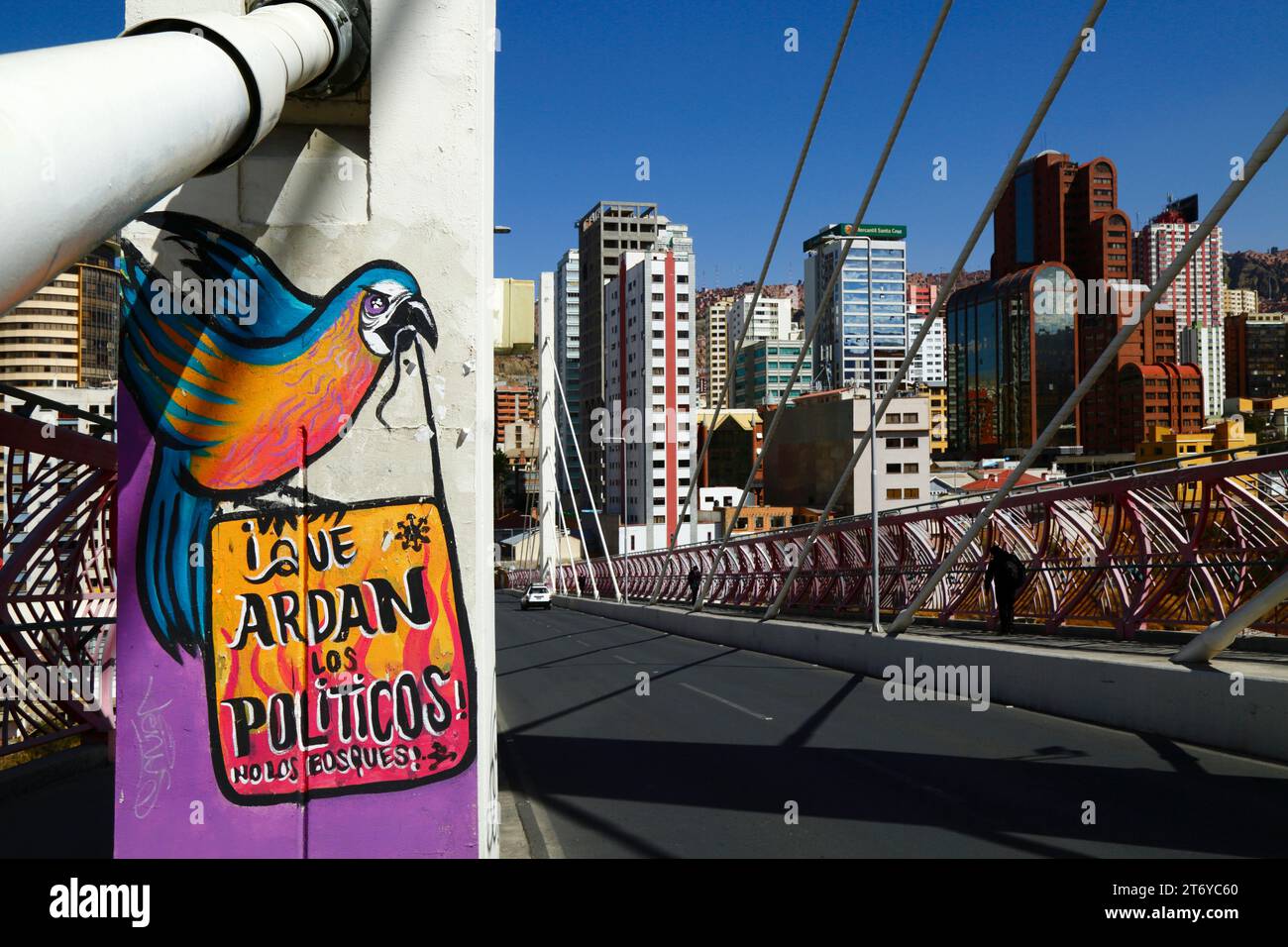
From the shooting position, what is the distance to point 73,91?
2.96 meters

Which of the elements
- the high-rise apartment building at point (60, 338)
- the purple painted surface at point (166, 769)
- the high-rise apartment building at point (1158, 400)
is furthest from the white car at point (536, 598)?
the high-rise apartment building at point (1158, 400)

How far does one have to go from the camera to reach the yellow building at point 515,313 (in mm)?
8258

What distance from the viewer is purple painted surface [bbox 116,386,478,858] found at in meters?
4.87

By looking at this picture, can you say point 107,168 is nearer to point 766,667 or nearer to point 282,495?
point 282,495

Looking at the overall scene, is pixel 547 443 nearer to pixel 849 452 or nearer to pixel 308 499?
pixel 849 452

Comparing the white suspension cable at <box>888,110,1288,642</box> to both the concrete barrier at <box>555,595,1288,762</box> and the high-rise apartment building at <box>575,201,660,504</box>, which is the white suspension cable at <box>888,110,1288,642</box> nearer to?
the concrete barrier at <box>555,595,1288,762</box>

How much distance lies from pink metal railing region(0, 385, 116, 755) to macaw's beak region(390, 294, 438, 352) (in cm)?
555

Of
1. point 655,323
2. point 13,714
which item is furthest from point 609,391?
point 13,714

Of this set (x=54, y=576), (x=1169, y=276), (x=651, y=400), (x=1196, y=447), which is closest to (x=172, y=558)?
(x=54, y=576)

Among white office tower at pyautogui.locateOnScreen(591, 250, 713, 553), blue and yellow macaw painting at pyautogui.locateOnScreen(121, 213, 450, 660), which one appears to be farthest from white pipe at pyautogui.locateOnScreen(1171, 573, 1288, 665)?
white office tower at pyautogui.locateOnScreen(591, 250, 713, 553)

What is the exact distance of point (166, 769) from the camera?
4.89 meters

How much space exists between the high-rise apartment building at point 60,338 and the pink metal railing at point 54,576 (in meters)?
75.5

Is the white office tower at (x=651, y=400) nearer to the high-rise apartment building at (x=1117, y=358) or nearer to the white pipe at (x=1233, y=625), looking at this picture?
the high-rise apartment building at (x=1117, y=358)
